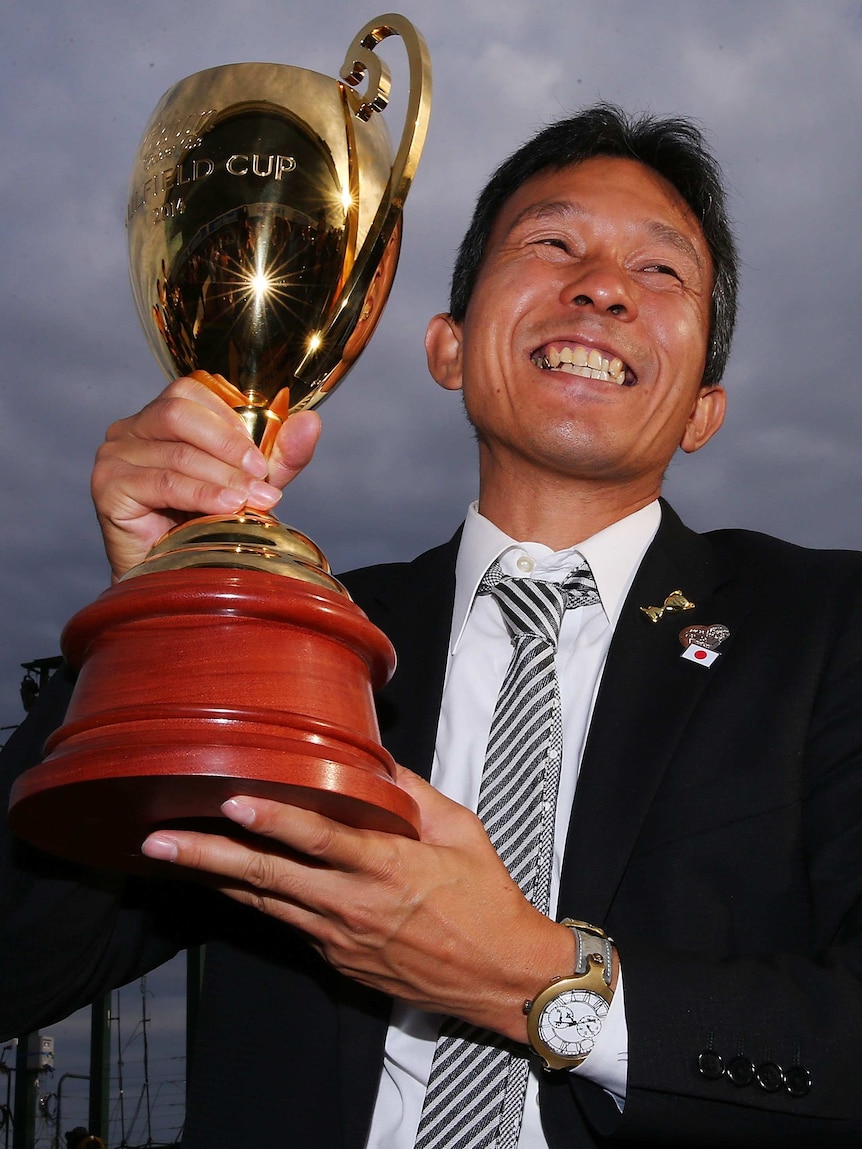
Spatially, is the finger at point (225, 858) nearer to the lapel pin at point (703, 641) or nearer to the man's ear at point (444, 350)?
the lapel pin at point (703, 641)

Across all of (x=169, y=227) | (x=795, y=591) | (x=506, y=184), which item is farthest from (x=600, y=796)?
(x=506, y=184)

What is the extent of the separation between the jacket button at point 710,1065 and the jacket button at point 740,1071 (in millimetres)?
11

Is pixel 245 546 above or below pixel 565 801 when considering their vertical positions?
above

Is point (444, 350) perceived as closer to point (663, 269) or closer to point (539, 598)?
point (663, 269)

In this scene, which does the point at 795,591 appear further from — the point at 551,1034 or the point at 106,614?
the point at 106,614

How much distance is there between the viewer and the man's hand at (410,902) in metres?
1.20

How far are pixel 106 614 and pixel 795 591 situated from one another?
1285 millimetres

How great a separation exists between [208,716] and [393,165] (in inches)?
31.9

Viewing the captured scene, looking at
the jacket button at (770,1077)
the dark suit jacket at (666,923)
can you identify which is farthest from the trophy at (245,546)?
the jacket button at (770,1077)

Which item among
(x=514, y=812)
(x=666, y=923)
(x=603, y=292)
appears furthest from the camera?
(x=603, y=292)

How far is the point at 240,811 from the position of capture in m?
1.11

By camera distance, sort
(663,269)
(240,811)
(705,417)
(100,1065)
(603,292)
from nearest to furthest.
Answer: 1. (240,811)
2. (603,292)
3. (663,269)
4. (705,417)
5. (100,1065)

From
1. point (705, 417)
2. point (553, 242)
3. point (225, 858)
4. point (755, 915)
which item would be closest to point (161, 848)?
point (225, 858)

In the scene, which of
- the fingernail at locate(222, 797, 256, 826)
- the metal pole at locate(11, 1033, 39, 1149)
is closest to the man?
the fingernail at locate(222, 797, 256, 826)
